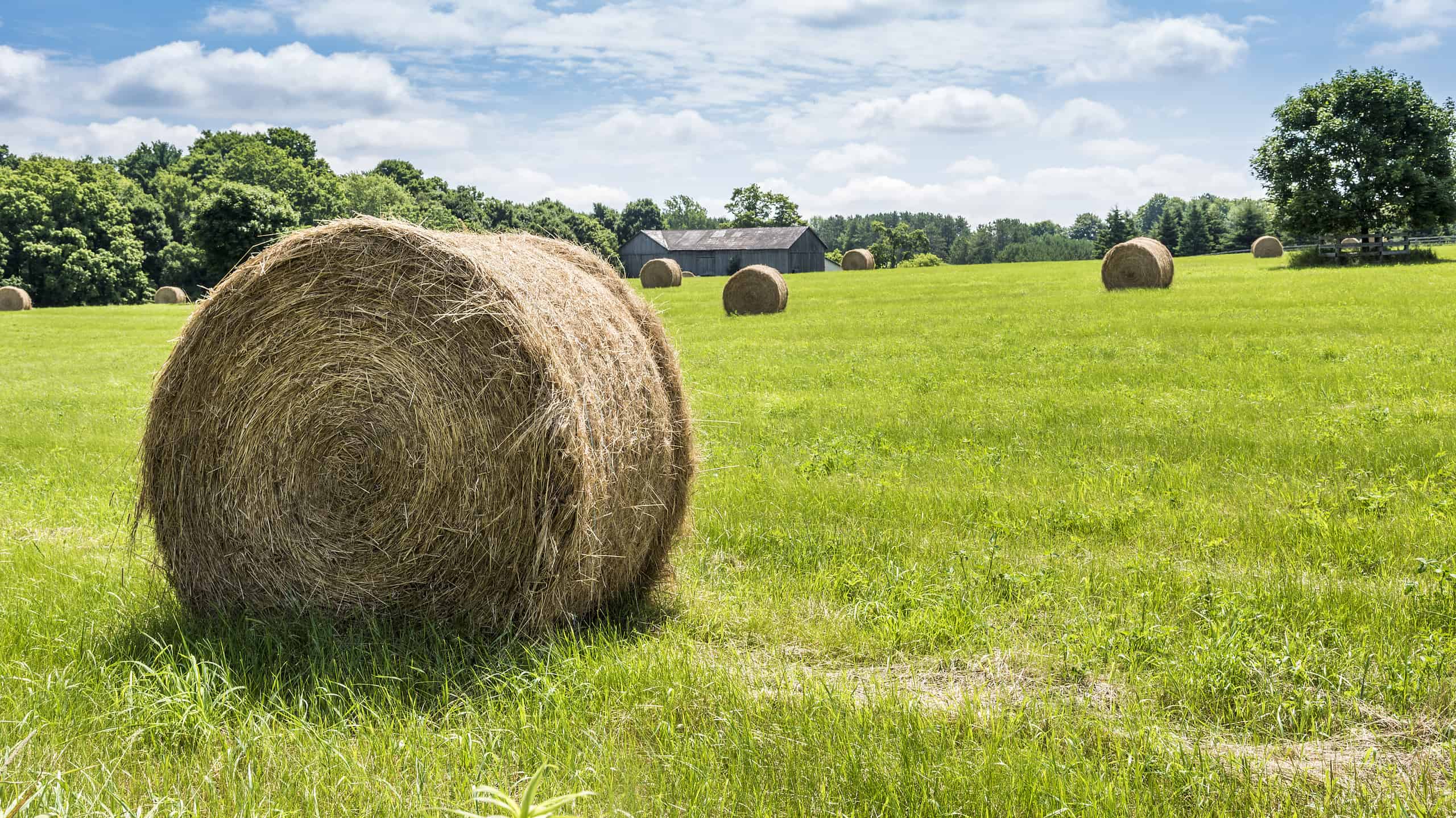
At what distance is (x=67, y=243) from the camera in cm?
6469

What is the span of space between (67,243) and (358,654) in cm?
7447

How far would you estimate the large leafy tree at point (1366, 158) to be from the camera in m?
42.6

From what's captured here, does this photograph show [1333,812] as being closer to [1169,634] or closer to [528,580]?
[1169,634]

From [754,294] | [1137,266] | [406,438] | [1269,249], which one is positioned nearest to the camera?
[406,438]

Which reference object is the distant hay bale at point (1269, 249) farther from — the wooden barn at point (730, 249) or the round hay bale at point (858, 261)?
the wooden barn at point (730, 249)

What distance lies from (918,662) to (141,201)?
8644cm

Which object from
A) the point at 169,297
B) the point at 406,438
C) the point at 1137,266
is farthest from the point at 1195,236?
the point at 406,438

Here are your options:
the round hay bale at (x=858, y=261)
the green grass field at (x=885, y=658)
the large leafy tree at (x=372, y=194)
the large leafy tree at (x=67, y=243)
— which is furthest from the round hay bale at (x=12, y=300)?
the round hay bale at (x=858, y=261)

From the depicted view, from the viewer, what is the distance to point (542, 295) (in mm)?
5223

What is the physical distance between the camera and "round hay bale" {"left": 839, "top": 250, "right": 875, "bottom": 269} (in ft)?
254

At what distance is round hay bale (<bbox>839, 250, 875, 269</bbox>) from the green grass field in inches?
2681

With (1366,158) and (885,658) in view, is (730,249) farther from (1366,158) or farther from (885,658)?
(885,658)

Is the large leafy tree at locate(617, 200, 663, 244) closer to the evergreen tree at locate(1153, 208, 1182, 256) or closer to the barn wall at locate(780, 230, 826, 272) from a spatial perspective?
the barn wall at locate(780, 230, 826, 272)

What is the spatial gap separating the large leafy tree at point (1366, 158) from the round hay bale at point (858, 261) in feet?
115
